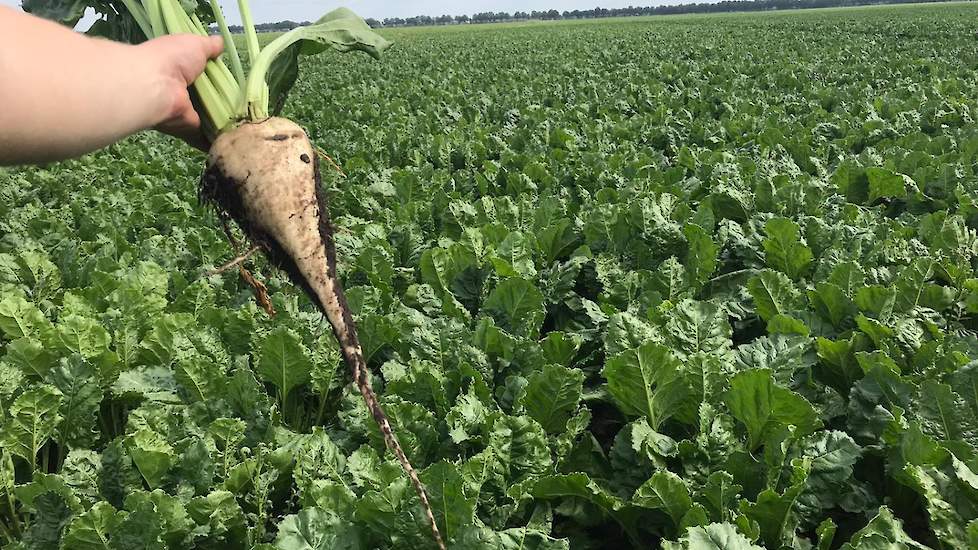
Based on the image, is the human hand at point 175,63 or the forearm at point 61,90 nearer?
the forearm at point 61,90

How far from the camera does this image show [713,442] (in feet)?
6.77

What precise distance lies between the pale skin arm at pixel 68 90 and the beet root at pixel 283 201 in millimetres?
623

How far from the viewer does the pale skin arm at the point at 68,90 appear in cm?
113

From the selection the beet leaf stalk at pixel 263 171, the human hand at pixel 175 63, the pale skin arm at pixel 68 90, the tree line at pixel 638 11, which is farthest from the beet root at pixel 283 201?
the tree line at pixel 638 11

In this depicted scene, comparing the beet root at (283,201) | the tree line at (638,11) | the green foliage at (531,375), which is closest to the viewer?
the green foliage at (531,375)

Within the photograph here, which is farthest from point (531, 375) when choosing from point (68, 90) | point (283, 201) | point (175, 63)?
point (68, 90)

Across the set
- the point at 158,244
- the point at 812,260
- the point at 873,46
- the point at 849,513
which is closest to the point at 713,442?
the point at 849,513

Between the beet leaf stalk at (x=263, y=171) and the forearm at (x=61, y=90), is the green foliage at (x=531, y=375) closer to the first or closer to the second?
the beet leaf stalk at (x=263, y=171)

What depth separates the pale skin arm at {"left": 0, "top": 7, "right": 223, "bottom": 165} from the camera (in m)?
Answer: 1.13

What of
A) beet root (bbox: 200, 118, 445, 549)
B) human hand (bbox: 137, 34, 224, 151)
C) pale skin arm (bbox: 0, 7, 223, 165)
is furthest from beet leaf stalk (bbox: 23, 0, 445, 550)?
pale skin arm (bbox: 0, 7, 223, 165)

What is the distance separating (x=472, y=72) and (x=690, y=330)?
16.8 m

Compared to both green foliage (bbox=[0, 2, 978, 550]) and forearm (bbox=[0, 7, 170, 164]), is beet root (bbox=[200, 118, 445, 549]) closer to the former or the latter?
green foliage (bbox=[0, 2, 978, 550])

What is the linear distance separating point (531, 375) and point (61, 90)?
160 cm

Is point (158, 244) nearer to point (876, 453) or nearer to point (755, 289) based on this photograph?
point (755, 289)
